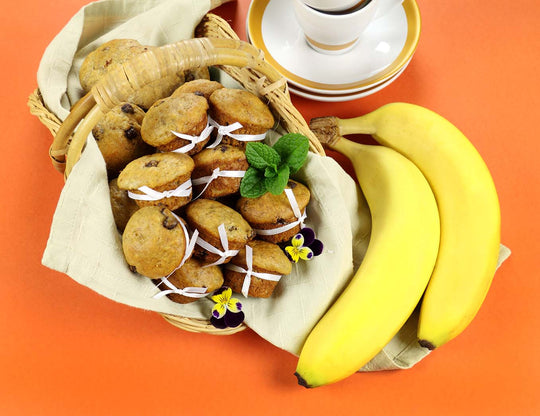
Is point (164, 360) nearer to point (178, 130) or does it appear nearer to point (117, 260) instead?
point (117, 260)

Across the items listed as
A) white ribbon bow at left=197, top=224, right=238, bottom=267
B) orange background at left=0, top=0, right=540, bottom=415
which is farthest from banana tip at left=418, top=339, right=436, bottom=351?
white ribbon bow at left=197, top=224, right=238, bottom=267

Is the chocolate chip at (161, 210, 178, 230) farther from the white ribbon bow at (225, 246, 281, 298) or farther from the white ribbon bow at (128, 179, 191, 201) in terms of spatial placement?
the white ribbon bow at (225, 246, 281, 298)

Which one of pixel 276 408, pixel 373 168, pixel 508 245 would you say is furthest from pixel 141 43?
pixel 508 245

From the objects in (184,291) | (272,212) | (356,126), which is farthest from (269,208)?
(356,126)

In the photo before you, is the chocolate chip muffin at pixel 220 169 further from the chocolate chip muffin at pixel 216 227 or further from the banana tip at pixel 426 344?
the banana tip at pixel 426 344

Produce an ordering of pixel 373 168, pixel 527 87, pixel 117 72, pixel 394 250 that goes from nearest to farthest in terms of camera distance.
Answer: pixel 117 72 → pixel 394 250 → pixel 373 168 → pixel 527 87

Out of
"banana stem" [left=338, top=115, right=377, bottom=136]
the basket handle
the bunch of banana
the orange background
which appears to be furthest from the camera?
→ "banana stem" [left=338, top=115, right=377, bottom=136]
